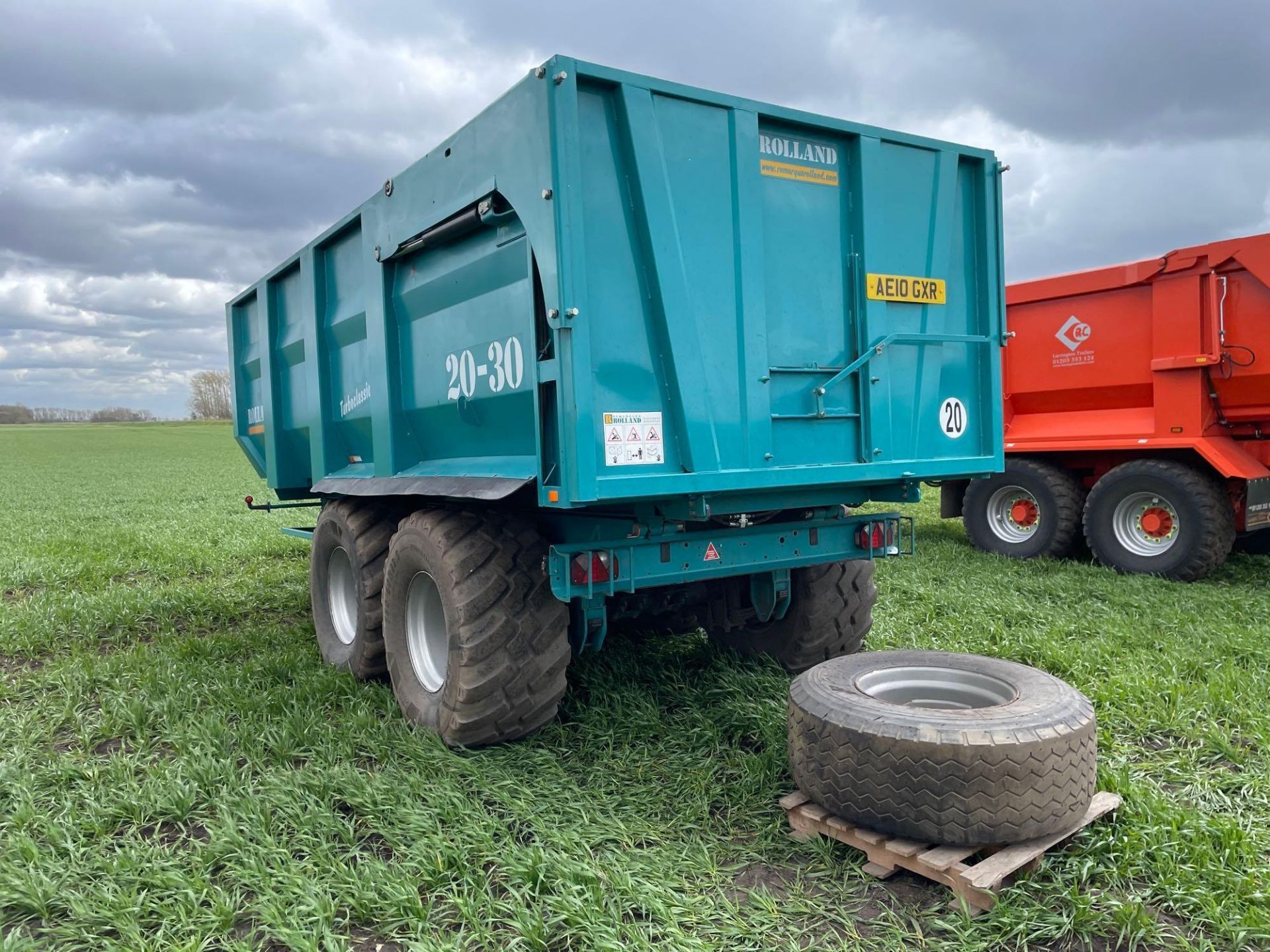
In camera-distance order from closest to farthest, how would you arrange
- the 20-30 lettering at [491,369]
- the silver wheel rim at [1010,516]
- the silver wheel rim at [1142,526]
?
the 20-30 lettering at [491,369] < the silver wheel rim at [1142,526] < the silver wheel rim at [1010,516]

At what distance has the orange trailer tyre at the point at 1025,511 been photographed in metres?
8.73

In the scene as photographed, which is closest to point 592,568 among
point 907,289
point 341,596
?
point 907,289

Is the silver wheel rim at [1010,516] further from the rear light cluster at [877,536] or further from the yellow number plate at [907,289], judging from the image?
the yellow number plate at [907,289]

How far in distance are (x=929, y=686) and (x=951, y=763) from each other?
2.91 ft

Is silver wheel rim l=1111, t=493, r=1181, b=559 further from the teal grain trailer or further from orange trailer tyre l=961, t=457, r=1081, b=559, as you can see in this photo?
the teal grain trailer

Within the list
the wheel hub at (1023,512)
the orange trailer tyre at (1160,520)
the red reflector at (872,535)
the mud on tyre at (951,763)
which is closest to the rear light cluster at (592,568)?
the mud on tyre at (951,763)

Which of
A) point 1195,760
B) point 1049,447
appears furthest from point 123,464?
point 1195,760

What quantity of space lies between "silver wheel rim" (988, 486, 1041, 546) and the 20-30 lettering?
22.5 ft

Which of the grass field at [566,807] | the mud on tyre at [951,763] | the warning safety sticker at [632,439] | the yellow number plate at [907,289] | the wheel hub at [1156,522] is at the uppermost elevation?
the yellow number plate at [907,289]

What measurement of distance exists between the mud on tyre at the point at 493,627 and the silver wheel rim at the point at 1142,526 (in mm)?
6298

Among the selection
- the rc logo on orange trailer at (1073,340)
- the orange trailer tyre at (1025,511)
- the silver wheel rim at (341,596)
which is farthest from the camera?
the orange trailer tyre at (1025,511)

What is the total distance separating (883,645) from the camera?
559cm

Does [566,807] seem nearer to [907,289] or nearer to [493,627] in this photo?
[493,627]

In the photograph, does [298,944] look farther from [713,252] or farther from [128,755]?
[713,252]
